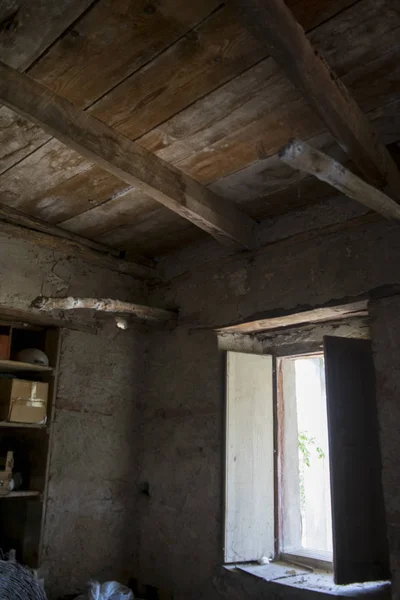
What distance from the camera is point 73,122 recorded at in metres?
2.02

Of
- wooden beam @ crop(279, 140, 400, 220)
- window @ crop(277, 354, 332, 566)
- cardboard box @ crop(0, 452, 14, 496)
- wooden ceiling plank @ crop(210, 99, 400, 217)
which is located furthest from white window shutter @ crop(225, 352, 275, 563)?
wooden beam @ crop(279, 140, 400, 220)

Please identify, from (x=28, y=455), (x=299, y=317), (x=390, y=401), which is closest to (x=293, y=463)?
(x=299, y=317)

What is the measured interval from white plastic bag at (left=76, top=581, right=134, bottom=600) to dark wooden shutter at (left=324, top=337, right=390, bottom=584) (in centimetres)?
121

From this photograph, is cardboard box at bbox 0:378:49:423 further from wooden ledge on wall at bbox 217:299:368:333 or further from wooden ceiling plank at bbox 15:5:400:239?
wooden ledge on wall at bbox 217:299:368:333

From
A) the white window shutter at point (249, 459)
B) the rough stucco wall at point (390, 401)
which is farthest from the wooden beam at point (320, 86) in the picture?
the white window shutter at point (249, 459)

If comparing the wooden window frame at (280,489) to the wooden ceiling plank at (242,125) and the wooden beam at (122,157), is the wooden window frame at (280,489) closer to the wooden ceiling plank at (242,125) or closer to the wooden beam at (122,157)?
the wooden beam at (122,157)

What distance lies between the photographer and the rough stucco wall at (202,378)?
255 cm

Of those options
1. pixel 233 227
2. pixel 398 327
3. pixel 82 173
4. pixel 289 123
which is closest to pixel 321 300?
pixel 398 327

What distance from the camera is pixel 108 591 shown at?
275 centimetres

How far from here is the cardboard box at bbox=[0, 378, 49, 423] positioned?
2742mm

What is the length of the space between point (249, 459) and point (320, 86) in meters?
2.08

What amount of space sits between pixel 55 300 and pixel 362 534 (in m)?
1.96

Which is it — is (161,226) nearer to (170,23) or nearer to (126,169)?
(126,169)

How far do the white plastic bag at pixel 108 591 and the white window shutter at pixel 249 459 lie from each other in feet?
1.99
